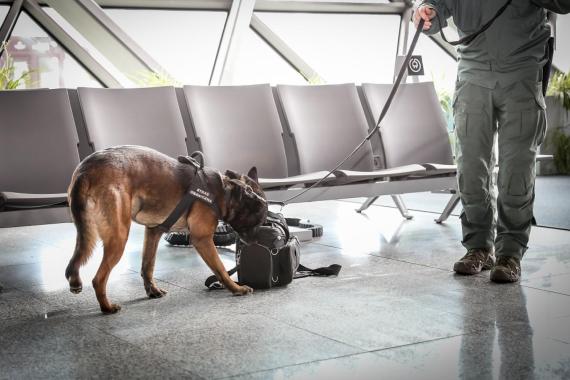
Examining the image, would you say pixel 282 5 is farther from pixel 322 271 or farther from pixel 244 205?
pixel 244 205

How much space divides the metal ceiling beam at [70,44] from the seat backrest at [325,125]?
11.1ft

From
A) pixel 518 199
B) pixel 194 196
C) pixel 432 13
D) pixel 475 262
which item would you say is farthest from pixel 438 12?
pixel 194 196

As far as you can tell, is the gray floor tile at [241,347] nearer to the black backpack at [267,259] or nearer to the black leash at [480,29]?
the black backpack at [267,259]

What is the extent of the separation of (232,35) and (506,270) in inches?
226

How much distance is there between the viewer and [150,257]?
3379 millimetres

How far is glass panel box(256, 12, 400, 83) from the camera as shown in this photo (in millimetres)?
9352

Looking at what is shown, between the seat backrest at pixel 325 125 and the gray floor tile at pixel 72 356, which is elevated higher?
the seat backrest at pixel 325 125

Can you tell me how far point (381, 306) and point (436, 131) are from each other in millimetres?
2882

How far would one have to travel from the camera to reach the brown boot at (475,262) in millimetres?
3744

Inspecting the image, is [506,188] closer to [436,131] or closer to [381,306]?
[381,306]

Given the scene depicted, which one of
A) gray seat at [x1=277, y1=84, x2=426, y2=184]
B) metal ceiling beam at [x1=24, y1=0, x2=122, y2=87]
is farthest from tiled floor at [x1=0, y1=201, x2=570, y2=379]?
metal ceiling beam at [x1=24, y1=0, x2=122, y2=87]

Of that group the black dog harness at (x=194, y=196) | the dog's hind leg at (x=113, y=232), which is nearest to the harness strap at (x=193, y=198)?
the black dog harness at (x=194, y=196)

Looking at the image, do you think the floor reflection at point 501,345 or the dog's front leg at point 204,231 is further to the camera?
the dog's front leg at point 204,231

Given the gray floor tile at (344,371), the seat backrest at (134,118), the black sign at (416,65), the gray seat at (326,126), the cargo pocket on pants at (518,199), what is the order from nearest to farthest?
the gray floor tile at (344,371), the cargo pocket on pants at (518,199), the seat backrest at (134,118), the gray seat at (326,126), the black sign at (416,65)
